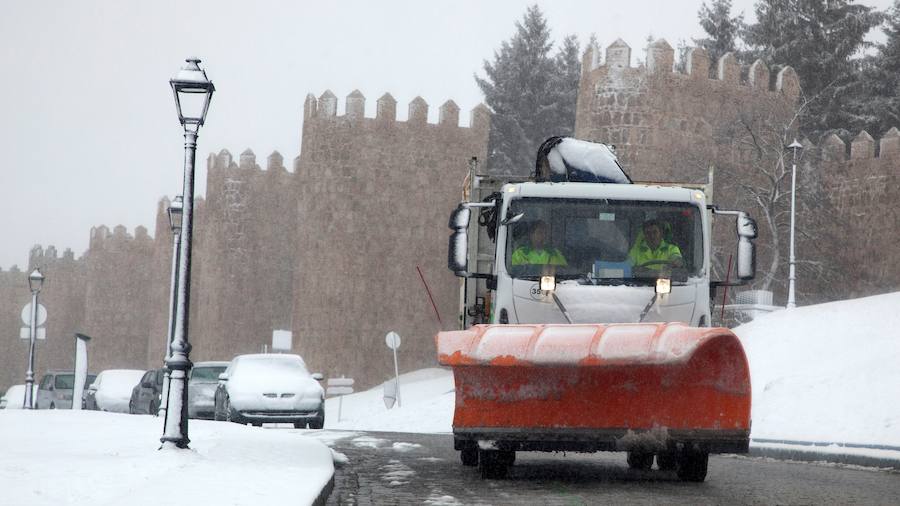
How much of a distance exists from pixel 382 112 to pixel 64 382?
12.3 m

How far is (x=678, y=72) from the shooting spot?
1650 inches

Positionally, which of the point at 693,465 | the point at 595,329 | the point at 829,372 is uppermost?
the point at 595,329

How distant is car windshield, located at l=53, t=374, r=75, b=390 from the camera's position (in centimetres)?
3659

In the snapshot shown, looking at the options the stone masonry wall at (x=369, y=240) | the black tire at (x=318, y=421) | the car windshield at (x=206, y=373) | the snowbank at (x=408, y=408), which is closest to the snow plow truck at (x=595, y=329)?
the black tire at (x=318, y=421)

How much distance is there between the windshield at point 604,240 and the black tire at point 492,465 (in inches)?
58.1

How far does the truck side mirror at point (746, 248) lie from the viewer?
12.4 metres

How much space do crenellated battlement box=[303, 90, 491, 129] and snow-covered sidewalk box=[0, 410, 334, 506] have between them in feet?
90.6

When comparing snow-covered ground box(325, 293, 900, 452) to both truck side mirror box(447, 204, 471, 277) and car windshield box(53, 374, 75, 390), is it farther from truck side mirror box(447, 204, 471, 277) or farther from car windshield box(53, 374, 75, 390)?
truck side mirror box(447, 204, 471, 277)

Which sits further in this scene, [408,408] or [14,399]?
[14,399]

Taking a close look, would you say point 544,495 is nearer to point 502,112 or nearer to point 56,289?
point 502,112

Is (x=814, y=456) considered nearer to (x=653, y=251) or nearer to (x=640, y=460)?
(x=640, y=460)

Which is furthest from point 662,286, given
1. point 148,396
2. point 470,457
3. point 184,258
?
point 148,396

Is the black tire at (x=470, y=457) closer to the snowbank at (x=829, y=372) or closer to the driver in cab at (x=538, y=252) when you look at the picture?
the driver in cab at (x=538, y=252)

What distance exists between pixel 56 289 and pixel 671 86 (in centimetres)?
3666
